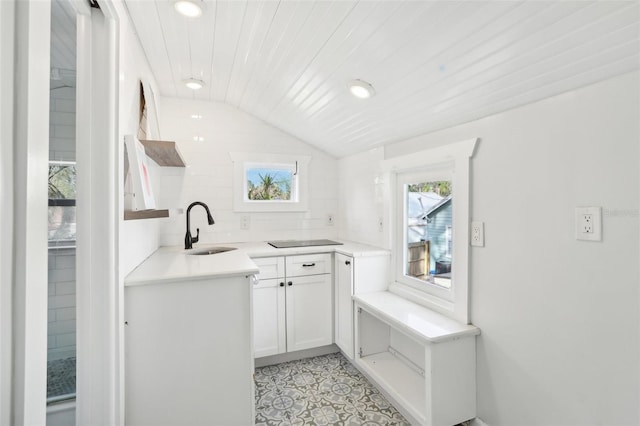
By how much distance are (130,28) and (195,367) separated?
5.72ft

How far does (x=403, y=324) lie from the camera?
1.77 metres

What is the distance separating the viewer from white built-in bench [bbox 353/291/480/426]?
5.23 ft

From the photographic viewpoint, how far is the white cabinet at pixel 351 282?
7.71 ft

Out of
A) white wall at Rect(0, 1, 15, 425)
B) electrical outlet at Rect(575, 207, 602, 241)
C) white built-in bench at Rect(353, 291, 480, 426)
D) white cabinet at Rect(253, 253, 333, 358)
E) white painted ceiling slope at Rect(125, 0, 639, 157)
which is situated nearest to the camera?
white wall at Rect(0, 1, 15, 425)

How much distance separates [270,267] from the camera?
7.92ft

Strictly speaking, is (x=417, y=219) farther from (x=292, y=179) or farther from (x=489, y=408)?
(x=292, y=179)

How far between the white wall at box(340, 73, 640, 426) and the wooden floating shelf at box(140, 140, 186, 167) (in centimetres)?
177

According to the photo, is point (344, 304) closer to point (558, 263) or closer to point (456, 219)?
point (456, 219)

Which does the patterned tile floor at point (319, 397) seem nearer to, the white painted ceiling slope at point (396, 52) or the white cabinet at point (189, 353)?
the white cabinet at point (189, 353)

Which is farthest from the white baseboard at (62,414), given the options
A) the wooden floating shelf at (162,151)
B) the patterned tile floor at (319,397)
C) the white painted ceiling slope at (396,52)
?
the white painted ceiling slope at (396,52)

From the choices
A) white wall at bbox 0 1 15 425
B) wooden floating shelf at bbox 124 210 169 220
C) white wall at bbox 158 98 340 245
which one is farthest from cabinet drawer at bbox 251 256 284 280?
white wall at bbox 0 1 15 425

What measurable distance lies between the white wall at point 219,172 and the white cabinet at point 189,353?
4.74 ft

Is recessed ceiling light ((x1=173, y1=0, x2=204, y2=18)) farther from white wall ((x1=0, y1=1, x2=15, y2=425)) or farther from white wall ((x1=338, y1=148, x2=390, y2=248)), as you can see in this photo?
white wall ((x1=338, y1=148, x2=390, y2=248))

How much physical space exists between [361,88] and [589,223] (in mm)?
1271
